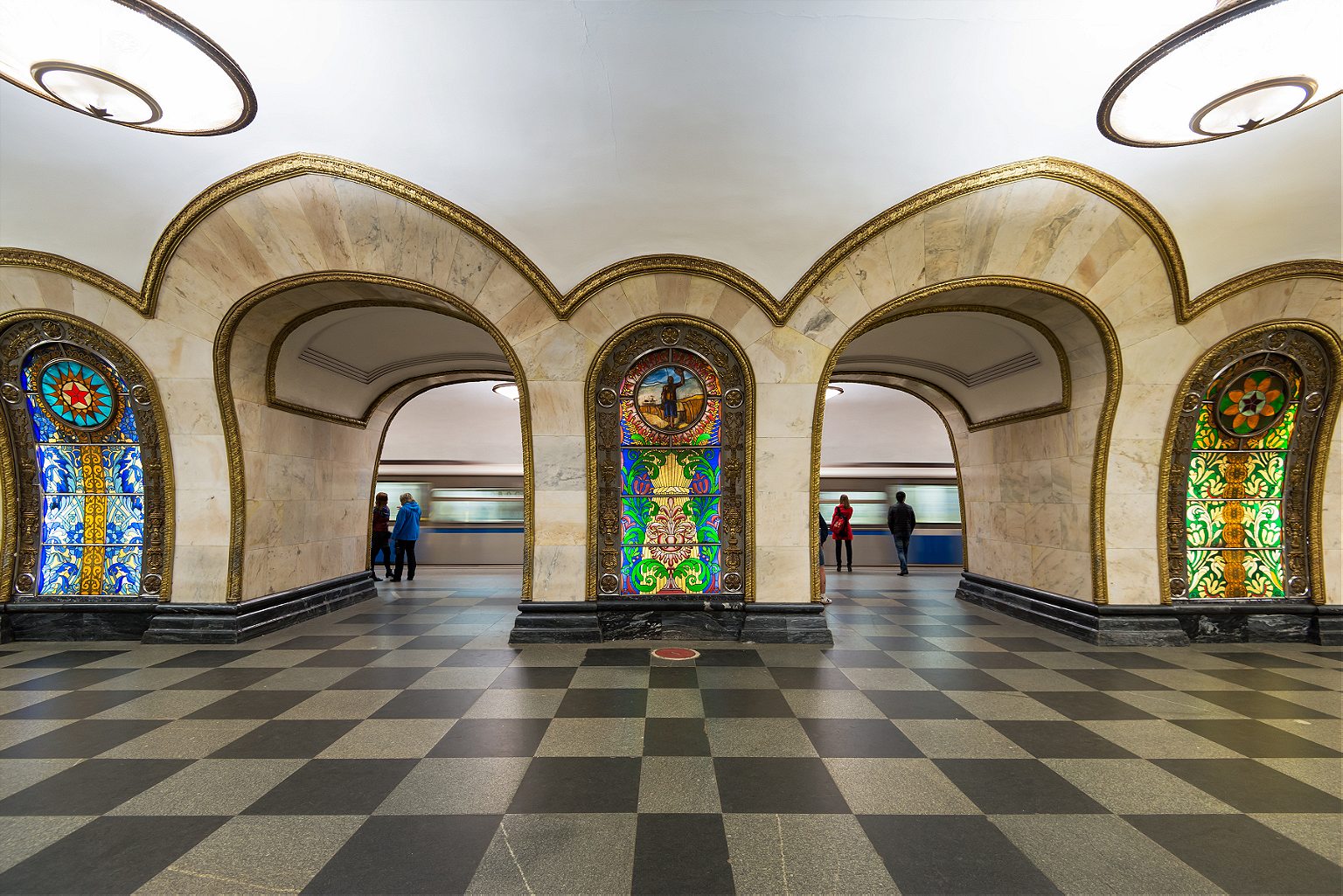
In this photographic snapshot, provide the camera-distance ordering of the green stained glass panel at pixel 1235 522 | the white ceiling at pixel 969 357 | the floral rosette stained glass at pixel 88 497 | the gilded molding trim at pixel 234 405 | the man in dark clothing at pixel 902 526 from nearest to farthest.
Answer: the gilded molding trim at pixel 234 405 → the floral rosette stained glass at pixel 88 497 → the green stained glass panel at pixel 1235 522 → the white ceiling at pixel 969 357 → the man in dark clothing at pixel 902 526

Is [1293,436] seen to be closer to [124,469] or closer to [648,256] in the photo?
[648,256]

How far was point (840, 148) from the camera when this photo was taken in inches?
161

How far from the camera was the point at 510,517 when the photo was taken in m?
11.6

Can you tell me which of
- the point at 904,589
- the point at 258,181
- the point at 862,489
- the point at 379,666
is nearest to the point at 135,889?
the point at 379,666

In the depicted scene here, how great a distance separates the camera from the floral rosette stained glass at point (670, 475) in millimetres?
5293

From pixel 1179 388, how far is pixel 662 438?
4.55 meters

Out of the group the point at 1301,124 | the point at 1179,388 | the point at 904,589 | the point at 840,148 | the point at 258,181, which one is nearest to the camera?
the point at 1301,124

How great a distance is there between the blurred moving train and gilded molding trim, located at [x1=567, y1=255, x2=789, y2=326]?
702 centimetres

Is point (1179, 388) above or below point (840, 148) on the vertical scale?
below

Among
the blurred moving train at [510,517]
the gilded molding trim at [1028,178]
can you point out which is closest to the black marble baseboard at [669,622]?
the gilded molding trim at [1028,178]

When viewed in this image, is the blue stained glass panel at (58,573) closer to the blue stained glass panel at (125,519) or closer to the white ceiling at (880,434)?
the blue stained glass panel at (125,519)

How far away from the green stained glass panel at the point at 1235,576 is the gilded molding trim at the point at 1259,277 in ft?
7.12

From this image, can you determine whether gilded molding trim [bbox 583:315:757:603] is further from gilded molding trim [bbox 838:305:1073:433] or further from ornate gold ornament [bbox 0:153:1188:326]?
gilded molding trim [bbox 838:305:1073:433]

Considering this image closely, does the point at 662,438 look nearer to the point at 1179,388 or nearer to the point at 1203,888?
the point at 1203,888
